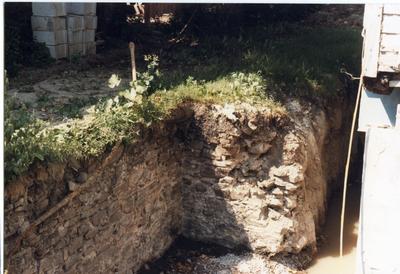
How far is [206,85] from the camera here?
8.16 m

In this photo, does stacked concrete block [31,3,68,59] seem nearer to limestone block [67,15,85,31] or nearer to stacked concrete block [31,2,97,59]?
stacked concrete block [31,2,97,59]

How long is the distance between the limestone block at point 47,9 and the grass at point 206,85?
2.05m

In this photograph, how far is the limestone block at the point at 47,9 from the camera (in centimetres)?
937

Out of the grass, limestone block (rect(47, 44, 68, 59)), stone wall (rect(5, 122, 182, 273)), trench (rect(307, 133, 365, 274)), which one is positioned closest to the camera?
stone wall (rect(5, 122, 182, 273))

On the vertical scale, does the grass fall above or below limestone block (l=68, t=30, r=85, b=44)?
below

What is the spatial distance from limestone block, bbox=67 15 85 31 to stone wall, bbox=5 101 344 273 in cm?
339

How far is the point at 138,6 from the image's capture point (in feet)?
40.3

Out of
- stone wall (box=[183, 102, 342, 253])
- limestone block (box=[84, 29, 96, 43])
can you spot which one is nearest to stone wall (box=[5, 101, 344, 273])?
stone wall (box=[183, 102, 342, 253])

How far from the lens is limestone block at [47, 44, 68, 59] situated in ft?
31.7

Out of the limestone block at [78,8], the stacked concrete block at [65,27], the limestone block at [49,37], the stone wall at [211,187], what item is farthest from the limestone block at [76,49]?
the stone wall at [211,187]

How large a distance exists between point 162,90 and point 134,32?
4.32 m

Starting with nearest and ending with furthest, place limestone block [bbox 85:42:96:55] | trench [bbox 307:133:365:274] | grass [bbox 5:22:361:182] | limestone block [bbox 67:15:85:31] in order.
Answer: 1. grass [bbox 5:22:361:182]
2. trench [bbox 307:133:365:274]
3. limestone block [bbox 67:15:85:31]
4. limestone block [bbox 85:42:96:55]

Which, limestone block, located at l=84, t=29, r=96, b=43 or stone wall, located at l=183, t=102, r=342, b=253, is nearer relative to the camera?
stone wall, located at l=183, t=102, r=342, b=253

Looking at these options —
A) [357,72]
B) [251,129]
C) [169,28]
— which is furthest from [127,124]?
[169,28]
